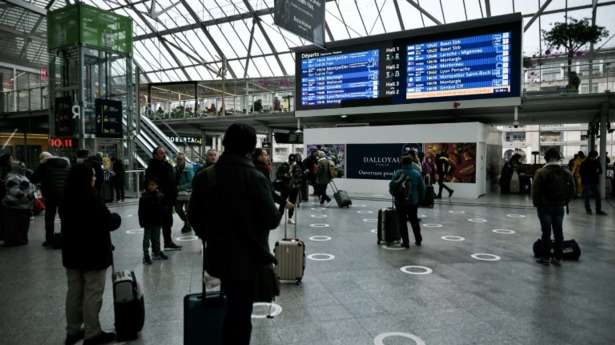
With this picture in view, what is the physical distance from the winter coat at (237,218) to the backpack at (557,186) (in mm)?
5365

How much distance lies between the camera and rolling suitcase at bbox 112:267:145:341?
145 inches

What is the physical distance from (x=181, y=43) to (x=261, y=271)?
35333mm

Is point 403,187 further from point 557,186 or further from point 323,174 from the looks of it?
point 323,174

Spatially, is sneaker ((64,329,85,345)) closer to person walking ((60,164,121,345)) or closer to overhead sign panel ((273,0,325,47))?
person walking ((60,164,121,345))

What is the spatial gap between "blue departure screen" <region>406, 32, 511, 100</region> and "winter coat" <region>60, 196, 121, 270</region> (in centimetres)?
1398

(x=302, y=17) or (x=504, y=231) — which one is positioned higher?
(x=302, y=17)

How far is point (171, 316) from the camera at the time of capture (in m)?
4.26

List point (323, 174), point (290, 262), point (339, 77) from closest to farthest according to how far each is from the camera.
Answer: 1. point (290, 262)
2. point (323, 174)
3. point (339, 77)

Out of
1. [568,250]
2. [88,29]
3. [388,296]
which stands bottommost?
[388,296]

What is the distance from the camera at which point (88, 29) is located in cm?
1443

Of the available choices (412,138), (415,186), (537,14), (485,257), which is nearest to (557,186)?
(485,257)

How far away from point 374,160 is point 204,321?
15.6 metres

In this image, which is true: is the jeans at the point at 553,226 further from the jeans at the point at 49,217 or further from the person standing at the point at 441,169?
the person standing at the point at 441,169

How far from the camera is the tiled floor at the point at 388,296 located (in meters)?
3.87
